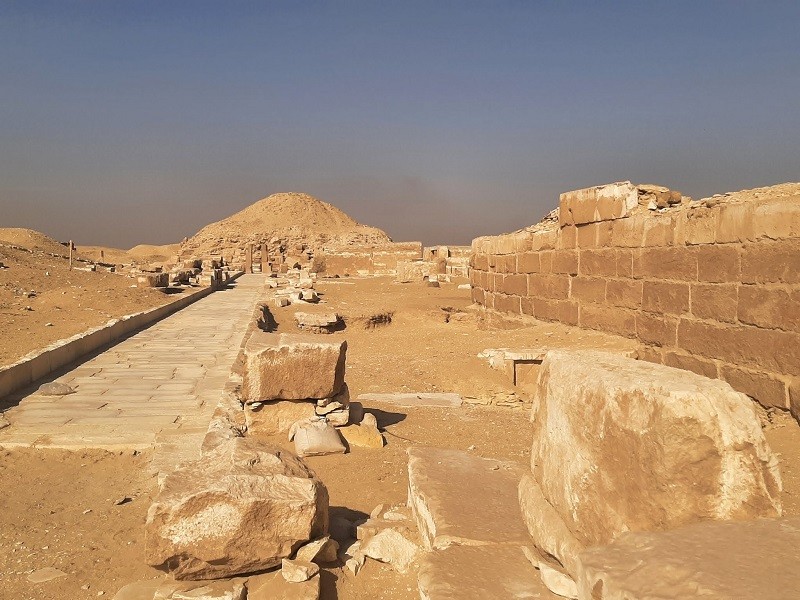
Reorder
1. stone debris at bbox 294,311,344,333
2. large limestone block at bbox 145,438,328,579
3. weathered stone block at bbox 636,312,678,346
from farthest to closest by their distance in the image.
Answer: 1. stone debris at bbox 294,311,344,333
2. weathered stone block at bbox 636,312,678,346
3. large limestone block at bbox 145,438,328,579

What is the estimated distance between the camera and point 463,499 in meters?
3.12

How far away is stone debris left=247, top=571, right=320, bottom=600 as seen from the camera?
2625mm

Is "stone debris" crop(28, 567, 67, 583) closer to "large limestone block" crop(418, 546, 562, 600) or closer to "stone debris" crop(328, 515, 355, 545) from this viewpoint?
"stone debris" crop(328, 515, 355, 545)

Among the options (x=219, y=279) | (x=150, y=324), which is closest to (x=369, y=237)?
(x=219, y=279)

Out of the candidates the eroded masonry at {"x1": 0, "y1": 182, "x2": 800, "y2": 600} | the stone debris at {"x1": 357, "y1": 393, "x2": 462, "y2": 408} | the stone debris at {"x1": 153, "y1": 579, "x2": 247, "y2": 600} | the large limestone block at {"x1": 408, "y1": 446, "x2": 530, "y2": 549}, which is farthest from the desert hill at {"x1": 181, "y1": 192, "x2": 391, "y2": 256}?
the stone debris at {"x1": 153, "y1": 579, "x2": 247, "y2": 600}

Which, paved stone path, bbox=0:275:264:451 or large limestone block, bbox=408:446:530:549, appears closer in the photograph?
large limestone block, bbox=408:446:530:549

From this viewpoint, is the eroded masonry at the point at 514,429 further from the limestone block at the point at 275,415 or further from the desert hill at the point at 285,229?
the desert hill at the point at 285,229

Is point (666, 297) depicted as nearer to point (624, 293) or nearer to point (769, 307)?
point (624, 293)

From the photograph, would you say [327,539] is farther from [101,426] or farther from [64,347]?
[64,347]

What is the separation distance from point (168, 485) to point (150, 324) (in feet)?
38.4

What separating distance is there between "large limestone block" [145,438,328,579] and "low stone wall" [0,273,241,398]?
5.36 metres

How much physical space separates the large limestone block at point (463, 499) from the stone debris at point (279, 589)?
0.57 metres

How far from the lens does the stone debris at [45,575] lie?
10.8 ft

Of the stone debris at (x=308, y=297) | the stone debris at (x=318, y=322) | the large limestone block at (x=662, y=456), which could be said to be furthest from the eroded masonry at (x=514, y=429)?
the stone debris at (x=308, y=297)
